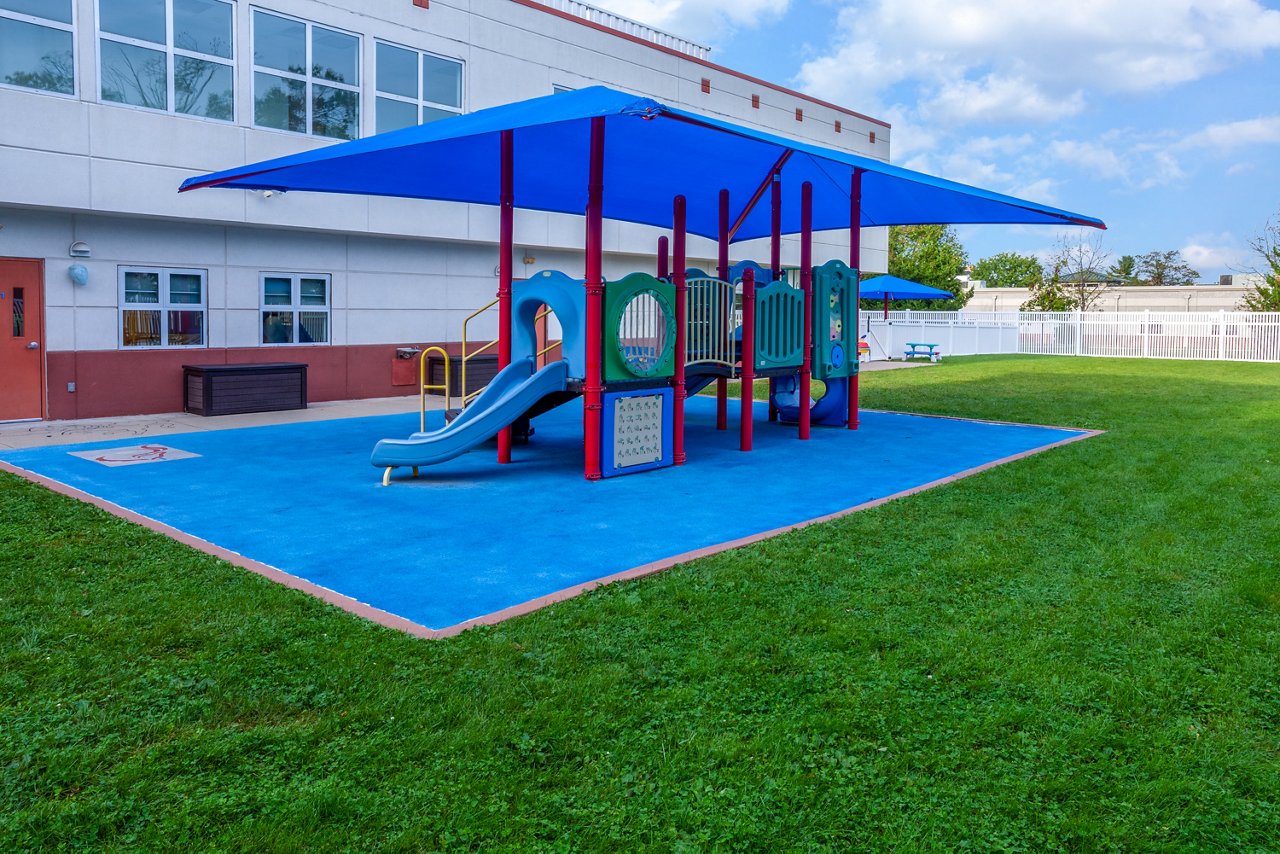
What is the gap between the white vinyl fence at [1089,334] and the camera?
1188 inches

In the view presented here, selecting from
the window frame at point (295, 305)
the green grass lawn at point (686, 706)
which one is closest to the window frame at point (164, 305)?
the window frame at point (295, 305)

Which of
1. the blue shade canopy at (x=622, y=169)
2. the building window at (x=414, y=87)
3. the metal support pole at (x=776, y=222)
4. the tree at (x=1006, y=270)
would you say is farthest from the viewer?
the tree at (x=1006, y=270)

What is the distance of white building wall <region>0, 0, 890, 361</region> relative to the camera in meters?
12.9

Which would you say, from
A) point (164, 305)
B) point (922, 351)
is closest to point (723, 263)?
point (164, 305)

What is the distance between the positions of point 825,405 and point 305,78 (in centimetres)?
965

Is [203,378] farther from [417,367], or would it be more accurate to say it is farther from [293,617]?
[293,617]

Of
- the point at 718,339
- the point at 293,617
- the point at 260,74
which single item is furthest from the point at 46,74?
the point at 293,617

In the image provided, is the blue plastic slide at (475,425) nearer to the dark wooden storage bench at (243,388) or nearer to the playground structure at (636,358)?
the playground structure at (636,358)

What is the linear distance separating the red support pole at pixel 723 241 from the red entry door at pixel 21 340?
914 cm

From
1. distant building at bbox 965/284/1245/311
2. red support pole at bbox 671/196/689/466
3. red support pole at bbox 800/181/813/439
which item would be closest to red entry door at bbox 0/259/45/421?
red support pole at bbox 671/196/689/466

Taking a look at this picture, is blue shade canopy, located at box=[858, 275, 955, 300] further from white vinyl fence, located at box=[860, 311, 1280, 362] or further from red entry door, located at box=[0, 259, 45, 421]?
red entry door, located at box=[0, 259, 45, 421]

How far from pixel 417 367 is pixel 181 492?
9.98m

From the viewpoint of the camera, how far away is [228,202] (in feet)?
47.7

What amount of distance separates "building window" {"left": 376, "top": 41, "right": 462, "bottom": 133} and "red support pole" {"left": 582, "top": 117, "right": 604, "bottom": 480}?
8.86 m
